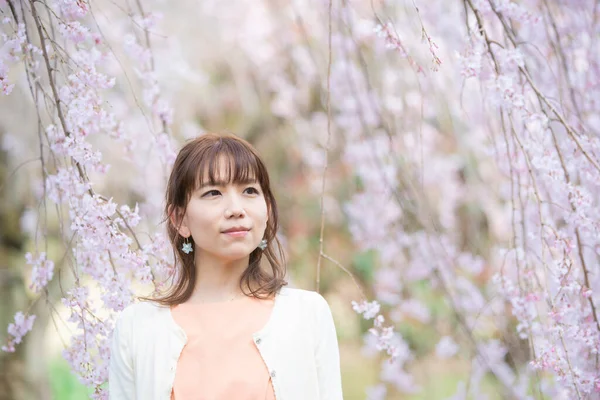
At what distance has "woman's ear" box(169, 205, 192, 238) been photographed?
1.43 metres

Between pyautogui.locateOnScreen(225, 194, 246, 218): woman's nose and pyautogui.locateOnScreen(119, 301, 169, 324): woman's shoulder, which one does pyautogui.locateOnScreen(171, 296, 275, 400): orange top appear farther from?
pyautogui.locateOnScreen(225, 194, 246, 218): woman's nose

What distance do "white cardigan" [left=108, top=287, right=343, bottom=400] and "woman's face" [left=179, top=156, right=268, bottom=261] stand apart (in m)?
0.13

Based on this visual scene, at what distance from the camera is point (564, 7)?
2949 millimetres

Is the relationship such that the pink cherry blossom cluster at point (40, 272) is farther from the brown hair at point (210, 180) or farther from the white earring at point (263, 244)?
the white earring at point (263, 244)

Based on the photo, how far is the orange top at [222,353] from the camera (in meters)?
1.30

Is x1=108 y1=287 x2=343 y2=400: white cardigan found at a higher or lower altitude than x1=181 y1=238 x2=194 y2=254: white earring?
lower

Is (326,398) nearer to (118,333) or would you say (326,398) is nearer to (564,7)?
(118,333)

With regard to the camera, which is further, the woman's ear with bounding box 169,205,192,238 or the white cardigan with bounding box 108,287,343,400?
the woman's ear with bounding box 169,205,192,238

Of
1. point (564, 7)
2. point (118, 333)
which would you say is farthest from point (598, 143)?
point (118, 333)

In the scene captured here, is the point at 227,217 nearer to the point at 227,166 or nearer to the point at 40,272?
the point at 227,166

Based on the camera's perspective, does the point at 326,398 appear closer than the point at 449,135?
Yes

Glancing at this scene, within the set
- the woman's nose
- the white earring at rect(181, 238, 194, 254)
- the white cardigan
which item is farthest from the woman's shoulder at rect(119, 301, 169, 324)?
the woman's nose

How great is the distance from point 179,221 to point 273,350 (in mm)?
300

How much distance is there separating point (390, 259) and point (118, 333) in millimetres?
2881
